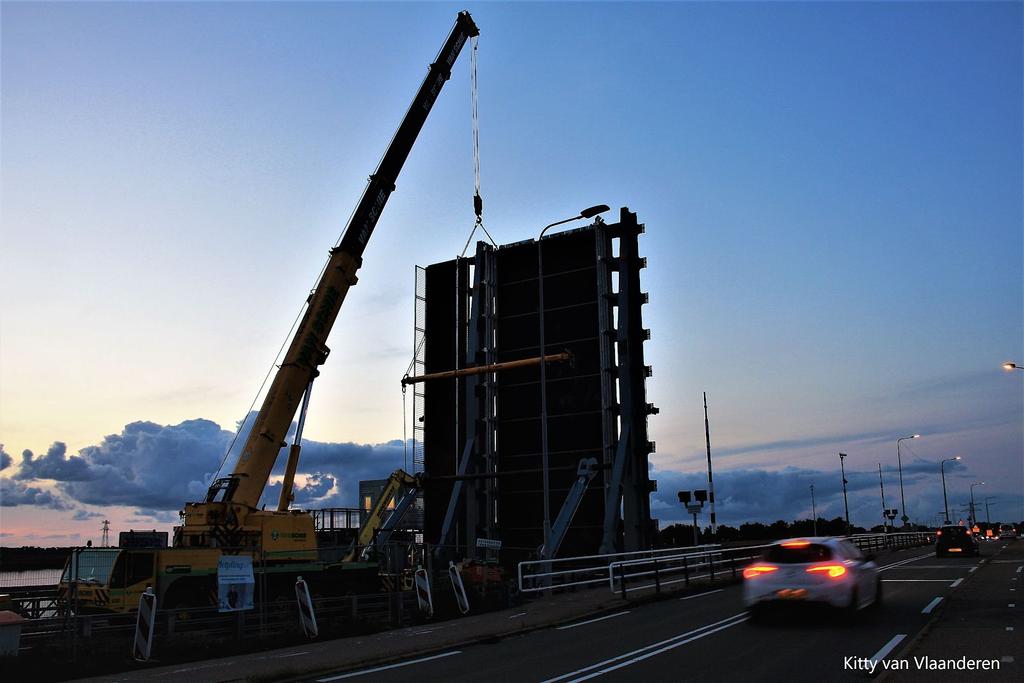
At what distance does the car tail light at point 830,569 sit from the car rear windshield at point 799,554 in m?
0.13

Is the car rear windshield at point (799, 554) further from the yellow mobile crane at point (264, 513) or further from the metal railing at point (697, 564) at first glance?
the yellow mobile crane at point (264, 513)

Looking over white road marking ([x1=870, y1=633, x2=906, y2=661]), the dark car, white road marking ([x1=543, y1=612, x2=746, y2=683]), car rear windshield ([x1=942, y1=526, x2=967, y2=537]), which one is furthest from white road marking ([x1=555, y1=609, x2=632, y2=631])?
car rear windshield ([x1=942, y1=526, x2=967, y2=537])

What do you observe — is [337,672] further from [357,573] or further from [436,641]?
[357,573]

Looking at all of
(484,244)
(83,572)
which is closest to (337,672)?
(83,572)

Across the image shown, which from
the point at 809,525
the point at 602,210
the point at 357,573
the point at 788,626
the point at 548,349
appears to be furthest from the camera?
the point at 809,525

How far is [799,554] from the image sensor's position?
14891mm

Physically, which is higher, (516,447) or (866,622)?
(516,447)

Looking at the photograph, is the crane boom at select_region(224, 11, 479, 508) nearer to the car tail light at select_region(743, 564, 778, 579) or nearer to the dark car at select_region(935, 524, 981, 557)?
the car tail light at select_region(743, 564, 778, 579)

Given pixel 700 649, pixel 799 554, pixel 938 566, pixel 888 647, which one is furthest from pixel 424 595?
pixel 938 566

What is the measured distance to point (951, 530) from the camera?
40.4m

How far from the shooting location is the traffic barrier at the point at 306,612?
16672 millimetres

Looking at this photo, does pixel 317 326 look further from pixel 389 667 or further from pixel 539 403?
pixel 389 667

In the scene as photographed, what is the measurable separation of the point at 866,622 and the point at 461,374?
22.5 m

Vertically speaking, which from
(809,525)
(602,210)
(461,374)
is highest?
(602,210)
